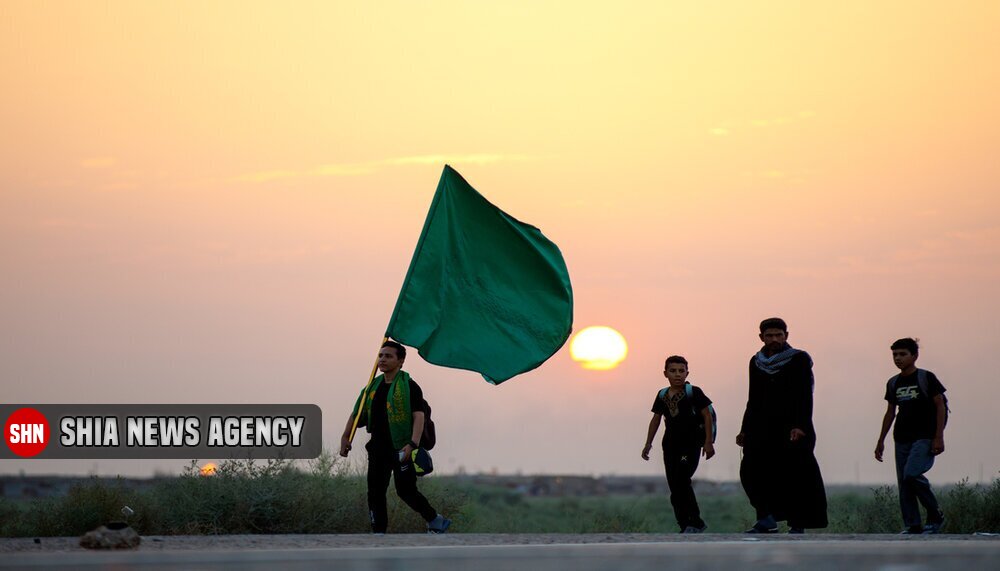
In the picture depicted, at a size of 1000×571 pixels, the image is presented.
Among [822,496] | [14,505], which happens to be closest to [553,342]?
[822,496]

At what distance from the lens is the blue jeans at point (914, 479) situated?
15.5 metres

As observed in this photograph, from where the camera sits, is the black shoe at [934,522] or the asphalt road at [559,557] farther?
the black shoe at [934,522]

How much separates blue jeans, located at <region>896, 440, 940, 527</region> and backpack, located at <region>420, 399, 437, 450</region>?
15.2 feet

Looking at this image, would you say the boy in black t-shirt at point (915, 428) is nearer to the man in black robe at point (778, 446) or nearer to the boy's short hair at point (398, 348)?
the man in black robe at point (778, 446)

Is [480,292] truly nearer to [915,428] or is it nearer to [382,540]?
[382,540]

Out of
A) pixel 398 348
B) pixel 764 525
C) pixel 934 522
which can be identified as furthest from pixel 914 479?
pixel 398 348

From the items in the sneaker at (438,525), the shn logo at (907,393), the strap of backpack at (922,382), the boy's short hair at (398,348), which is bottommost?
the sneaker at (438,525)

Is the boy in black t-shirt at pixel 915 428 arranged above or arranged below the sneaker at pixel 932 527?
above

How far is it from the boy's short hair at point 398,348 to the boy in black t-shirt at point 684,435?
2751mm

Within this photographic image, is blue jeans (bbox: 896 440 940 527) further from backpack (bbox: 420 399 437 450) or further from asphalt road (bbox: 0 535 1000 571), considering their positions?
backpack (bbox: 420 399 437 450)

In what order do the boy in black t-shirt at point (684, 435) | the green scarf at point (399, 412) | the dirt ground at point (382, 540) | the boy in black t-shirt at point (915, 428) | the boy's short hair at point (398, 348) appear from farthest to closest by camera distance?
the boy in black t-shirt at point (684, 435) → the boy in black t-shirt at point (915, 428) → the boy's short hair at point (398, 348) → the green scarf at point (399, 412) → the dirt ground at point (382, 540)

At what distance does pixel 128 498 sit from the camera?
60.6ft

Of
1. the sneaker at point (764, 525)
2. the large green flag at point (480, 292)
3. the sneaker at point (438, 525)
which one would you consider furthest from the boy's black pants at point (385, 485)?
the sneaker at point (764, 525)

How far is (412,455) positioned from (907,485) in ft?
16.0
